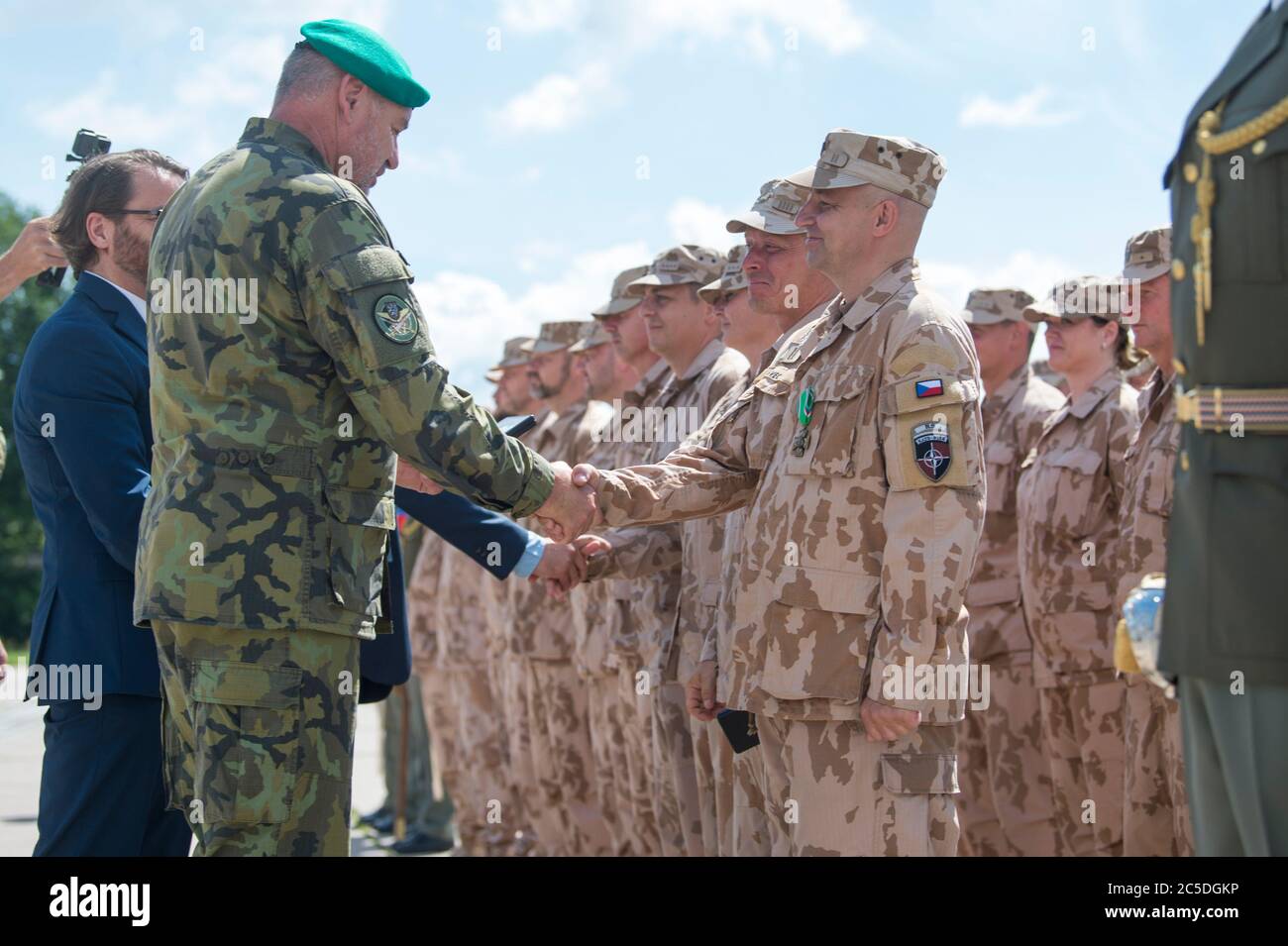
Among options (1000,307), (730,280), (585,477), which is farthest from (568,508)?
(1000,307)

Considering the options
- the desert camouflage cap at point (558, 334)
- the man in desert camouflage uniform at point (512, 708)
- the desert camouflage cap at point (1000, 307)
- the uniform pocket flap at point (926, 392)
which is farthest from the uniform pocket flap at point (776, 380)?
the desert camouflage cap at point (558, 334)

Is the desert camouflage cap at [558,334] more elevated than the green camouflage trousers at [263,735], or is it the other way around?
the desert camouflage cap at [558,334]

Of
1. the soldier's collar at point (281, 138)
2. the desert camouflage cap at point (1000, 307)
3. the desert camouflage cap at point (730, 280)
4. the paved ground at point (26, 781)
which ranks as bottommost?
the paved ground at point (26, 781)

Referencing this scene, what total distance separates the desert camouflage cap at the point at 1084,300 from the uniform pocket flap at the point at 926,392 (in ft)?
9.11

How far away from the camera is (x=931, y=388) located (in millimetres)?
4504

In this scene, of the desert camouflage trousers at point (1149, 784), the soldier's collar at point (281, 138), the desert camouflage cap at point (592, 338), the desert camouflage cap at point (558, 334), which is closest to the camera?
the soldier's collar at point (281, 138)

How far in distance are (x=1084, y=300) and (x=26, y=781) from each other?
27.5 ft

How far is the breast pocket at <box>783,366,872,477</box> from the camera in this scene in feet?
15.3

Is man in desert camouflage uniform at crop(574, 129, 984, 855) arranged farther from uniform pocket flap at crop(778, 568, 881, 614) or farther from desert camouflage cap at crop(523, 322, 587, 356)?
desert camouflage cap at crop(523, 322, 587, 356)

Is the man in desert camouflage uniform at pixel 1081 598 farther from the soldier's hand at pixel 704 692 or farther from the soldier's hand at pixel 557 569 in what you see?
the soldier's hand at pixel 557 569

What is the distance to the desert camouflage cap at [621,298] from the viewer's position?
836cm
